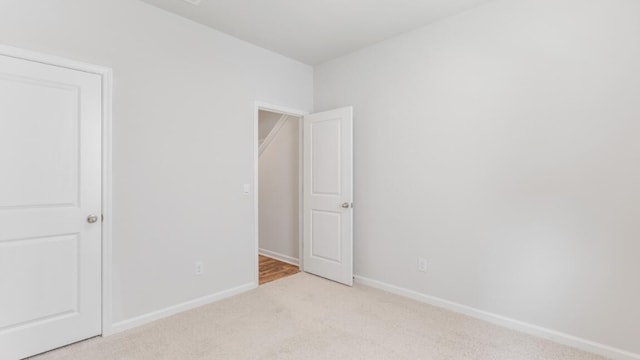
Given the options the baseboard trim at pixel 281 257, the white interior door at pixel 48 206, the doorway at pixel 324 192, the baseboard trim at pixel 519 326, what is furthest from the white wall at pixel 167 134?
the baseboard trim at pixel 519 326

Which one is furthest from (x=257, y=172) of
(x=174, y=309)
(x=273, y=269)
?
(x=174, y=309)

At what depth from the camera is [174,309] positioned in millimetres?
2699

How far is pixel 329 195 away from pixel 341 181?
25 cm

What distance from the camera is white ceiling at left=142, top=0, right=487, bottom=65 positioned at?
→ 8.38 feet

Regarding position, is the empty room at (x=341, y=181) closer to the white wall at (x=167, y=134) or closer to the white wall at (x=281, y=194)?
the white wall at (x=167, y=134)

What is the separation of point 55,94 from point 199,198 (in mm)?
1297

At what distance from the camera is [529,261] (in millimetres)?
2391

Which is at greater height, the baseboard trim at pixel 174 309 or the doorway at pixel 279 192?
the doorway at pixel 279 192

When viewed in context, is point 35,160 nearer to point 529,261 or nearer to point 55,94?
point 55,94

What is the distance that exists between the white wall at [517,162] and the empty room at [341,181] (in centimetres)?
1

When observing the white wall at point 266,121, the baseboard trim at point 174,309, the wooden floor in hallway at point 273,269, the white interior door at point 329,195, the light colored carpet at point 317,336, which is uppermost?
the white wall at point 266,121

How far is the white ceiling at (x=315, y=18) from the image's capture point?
2.55 meters

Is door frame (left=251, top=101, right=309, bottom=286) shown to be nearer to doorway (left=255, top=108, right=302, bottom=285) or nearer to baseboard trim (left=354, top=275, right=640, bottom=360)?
doorway (left=255, top=108, right=302, bottom=285)

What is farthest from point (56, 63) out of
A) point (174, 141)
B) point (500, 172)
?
point (500, 172)
